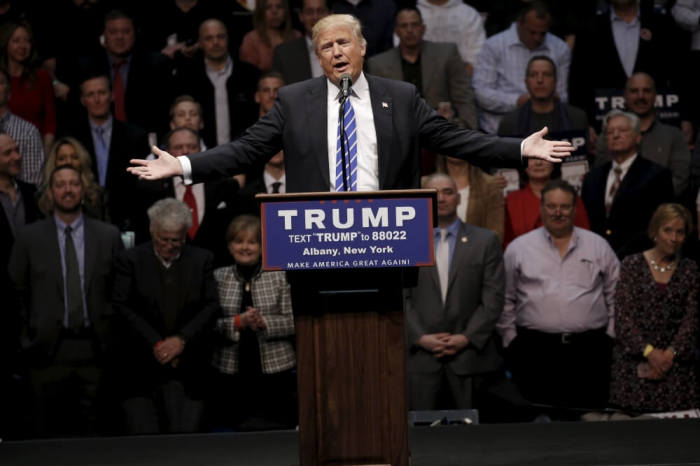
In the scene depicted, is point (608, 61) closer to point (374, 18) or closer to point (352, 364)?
point (374, 18)

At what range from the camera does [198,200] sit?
6.46m

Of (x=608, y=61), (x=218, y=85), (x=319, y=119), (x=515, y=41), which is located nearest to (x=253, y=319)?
(x=218, y=85)

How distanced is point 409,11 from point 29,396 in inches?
125

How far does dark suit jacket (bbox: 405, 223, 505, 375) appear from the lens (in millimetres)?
5715

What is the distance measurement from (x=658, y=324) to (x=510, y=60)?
2.36m

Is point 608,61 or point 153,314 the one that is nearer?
point 153,314

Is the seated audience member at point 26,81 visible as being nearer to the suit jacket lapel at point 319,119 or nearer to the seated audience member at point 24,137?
the seated audience member at point 24,137

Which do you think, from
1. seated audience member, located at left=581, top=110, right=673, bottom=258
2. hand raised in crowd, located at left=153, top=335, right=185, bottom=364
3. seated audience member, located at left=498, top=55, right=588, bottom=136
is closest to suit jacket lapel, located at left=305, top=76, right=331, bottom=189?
hand raised in crowd, located at left=153, top=335, right=185, bottom=364

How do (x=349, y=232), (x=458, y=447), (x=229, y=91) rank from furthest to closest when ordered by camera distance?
(x=229, y=91) < (x=458, y=447) < (x=349, y=232)

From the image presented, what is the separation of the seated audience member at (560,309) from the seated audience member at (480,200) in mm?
363

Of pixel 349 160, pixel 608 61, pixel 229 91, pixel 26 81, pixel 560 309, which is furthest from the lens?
pixel 608 61

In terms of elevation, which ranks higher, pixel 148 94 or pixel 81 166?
pixel 148 94

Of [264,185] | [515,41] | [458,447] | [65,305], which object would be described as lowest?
[458,447]

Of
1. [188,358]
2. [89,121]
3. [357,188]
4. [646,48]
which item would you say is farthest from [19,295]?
[646,48]
